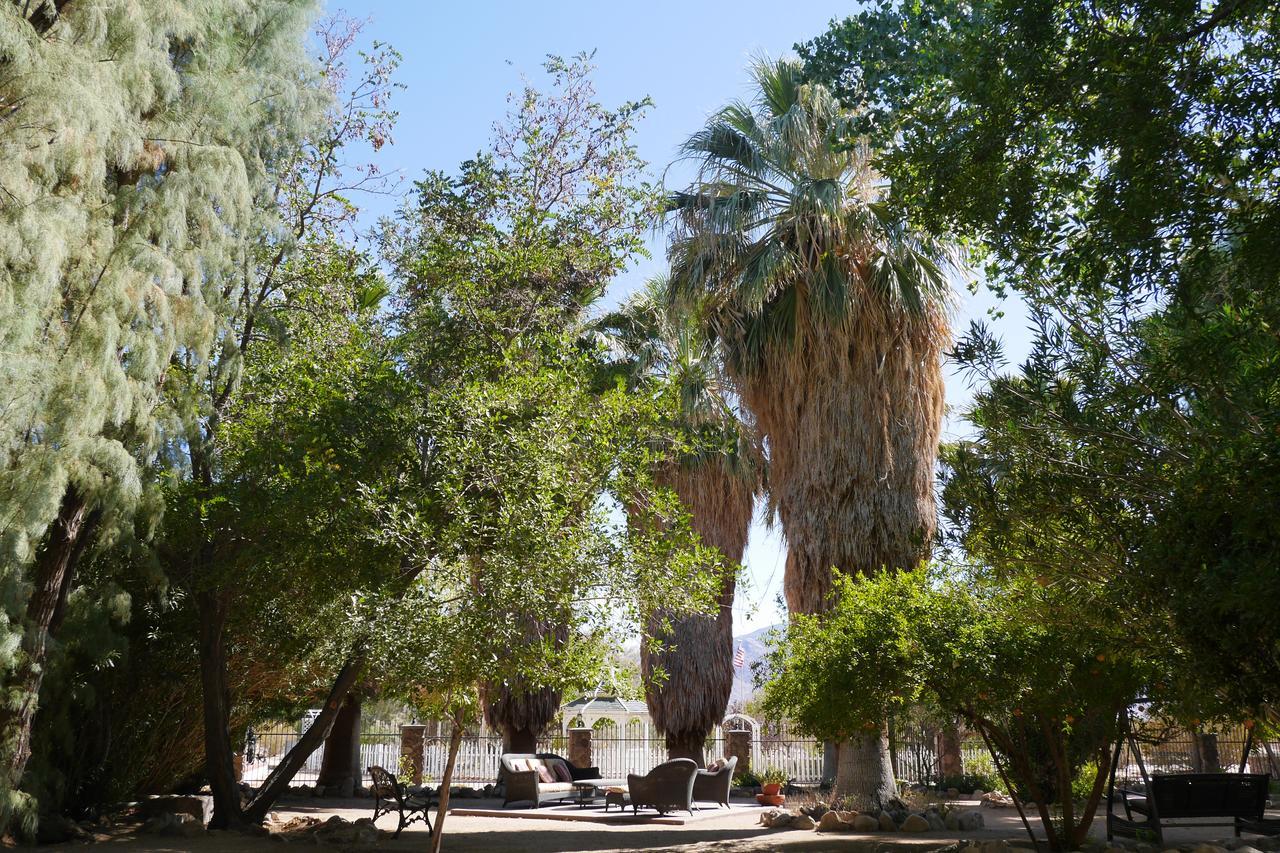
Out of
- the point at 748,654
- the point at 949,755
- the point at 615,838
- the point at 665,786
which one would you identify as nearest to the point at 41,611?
the point at 615,838

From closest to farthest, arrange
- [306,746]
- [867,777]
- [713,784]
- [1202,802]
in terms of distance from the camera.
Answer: [1202,802] → [306,746] → [867,777] → [713,784]

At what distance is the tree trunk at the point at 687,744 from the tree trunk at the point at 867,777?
21.5 ft

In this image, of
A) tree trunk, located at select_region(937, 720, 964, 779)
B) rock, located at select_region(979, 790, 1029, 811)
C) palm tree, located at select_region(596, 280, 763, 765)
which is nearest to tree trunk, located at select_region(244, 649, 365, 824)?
palm tree, located at select_region(596, 280, 763, 765)

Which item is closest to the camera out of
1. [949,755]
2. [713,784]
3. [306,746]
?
[306,746]

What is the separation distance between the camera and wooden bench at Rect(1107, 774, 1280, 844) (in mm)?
10594

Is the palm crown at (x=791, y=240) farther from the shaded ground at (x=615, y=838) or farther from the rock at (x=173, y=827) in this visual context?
the rock at (x=173, y=827)

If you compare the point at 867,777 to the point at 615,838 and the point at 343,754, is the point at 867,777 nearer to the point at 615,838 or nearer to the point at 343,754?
the point at 615,838

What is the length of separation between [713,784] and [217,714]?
8.19m

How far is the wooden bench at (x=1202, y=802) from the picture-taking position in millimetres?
Result: 10594

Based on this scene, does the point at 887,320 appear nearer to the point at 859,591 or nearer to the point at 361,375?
the point at 859,591

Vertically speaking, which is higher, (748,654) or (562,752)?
(748,654)

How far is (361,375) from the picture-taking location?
11578 mm

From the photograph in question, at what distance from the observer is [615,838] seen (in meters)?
12.9

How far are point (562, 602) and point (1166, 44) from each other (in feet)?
21.0
